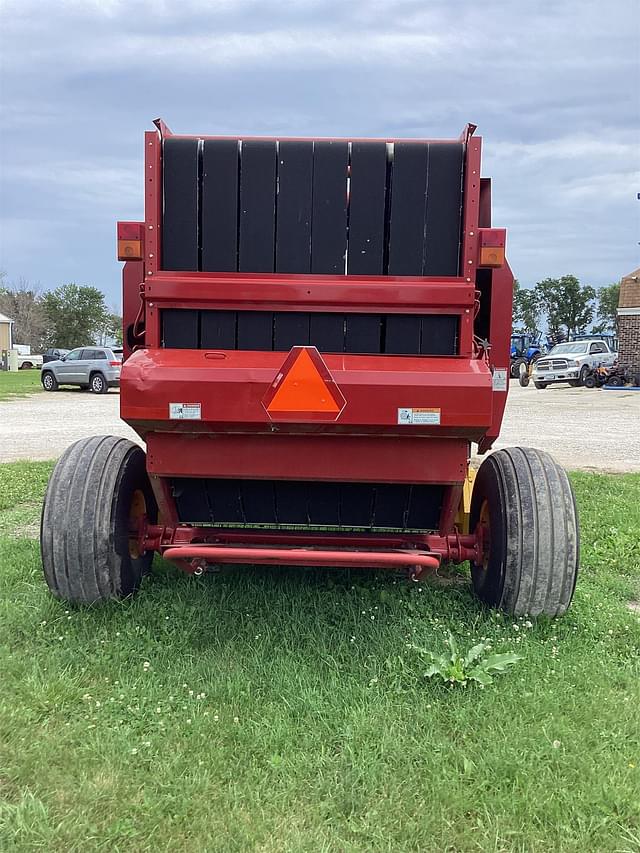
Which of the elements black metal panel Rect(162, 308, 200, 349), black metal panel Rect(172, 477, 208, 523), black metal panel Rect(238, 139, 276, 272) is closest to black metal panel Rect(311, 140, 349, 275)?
black metal panel Rect(238, 139, 276, 272)

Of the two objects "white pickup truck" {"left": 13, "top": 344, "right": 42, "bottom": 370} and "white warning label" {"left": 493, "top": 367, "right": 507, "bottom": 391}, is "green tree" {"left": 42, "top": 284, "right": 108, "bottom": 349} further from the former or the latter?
"white warning label" {"left": 493, "top": 367, "right": 507, "bottom": 391}

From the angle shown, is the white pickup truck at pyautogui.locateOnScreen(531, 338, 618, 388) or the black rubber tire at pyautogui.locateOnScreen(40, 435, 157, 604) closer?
the black rubber tire at pyautogui.locateOnScreen(40, 435, 157, 604)

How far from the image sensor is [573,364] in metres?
29.7

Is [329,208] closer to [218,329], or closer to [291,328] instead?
[291,328]

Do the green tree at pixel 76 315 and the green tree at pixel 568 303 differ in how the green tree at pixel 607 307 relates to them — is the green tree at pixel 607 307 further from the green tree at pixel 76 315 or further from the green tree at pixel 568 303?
the green tree at pixel 76 315

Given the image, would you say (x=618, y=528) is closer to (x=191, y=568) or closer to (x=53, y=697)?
(x=191, y=568)

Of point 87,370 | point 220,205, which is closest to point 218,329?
point 220,205

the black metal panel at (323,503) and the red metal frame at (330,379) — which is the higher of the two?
the red metal frame at (330,379)

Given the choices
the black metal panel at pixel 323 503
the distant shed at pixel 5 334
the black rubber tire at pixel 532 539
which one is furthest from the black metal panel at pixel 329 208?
the distant shed at pixel 5 334

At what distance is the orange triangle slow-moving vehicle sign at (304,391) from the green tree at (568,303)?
246ft

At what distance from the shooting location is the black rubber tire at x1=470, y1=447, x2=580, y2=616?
347cm

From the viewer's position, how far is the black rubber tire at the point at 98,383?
2459cm

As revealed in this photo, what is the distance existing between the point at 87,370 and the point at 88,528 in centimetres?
2238

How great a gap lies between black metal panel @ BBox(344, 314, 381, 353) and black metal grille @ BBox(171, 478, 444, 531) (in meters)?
0.66
